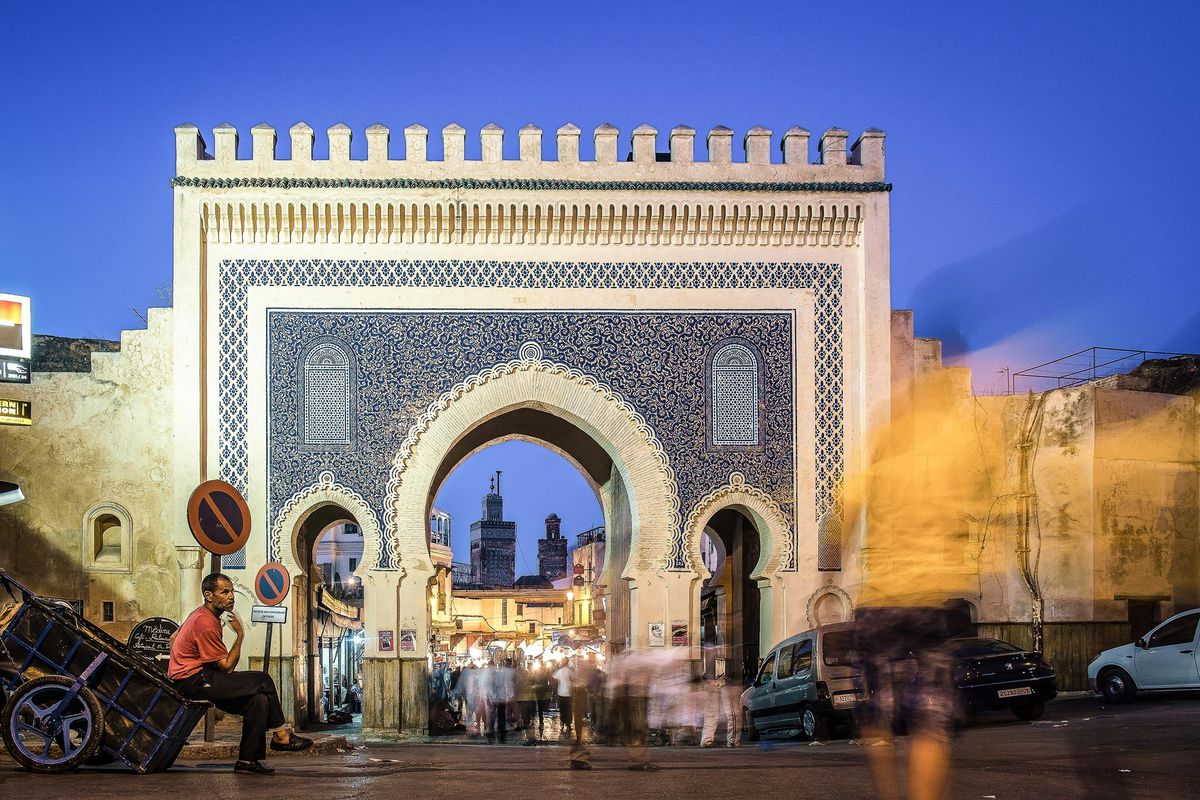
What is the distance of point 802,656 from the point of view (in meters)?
14.8

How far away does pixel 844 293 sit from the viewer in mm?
17938

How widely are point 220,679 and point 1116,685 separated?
11608 mm

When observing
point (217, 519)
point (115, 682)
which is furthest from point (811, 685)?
point (115, 682)

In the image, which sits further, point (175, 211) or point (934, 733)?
point (175, 211)

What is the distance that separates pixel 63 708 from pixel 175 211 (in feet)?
36.1

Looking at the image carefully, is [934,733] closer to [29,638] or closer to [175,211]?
[29,638]

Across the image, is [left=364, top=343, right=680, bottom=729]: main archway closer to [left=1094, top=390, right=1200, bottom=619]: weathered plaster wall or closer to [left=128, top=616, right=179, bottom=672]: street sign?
[left=128, top=616, right=179, bottom=672]: street sign

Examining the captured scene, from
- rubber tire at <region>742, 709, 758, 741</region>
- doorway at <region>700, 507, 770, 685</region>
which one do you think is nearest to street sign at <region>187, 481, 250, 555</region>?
rubber tire at <region>742, 709, 758, 741</region>

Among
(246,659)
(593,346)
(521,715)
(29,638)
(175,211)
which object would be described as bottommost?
(521,715)

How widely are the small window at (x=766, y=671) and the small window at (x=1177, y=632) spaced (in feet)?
14.2

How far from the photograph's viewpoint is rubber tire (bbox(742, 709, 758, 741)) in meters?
16.4

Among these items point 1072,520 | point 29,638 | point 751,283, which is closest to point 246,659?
point 751,283

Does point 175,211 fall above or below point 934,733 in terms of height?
above

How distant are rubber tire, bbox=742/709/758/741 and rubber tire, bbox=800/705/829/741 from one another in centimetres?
157
